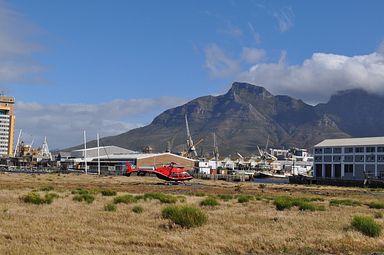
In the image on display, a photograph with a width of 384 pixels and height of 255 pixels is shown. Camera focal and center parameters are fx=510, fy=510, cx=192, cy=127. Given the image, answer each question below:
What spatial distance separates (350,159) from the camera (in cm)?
12406

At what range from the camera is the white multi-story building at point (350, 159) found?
116875mm

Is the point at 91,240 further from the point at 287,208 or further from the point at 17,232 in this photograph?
the point at 287,208

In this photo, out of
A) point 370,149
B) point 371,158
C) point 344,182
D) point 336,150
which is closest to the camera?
point 344,182

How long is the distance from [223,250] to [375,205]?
22994 mm

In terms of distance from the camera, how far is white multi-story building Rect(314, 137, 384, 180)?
116875 millimetres

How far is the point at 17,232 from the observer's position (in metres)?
16.9

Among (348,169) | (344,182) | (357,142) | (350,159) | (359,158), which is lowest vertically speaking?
(344,182)

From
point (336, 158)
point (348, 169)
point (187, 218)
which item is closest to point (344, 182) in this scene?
point (348, 169)

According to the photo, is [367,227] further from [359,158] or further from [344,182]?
[359,158]

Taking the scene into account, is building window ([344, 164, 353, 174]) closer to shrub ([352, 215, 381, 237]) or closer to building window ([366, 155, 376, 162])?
building window ([366, 155, 376, 162])

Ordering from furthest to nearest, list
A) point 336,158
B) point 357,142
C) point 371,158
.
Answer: point 336,158
point 357,142
point 371,158

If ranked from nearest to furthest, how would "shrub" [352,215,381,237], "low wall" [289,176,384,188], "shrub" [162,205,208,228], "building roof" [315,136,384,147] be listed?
1. "shrub" [352,215,381,237]
2. "shrub" [162,205,208,228]
3. "low wall" [289,176,384,188]
4. "building roof" [315,136,384,147]

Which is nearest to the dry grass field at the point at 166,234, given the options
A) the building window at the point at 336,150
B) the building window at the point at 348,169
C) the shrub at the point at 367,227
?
the shrub at the point at 367,227

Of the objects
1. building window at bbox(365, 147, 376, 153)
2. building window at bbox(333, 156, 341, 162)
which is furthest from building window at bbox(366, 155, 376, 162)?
building window at bbox(333, 156, 341, 162)
